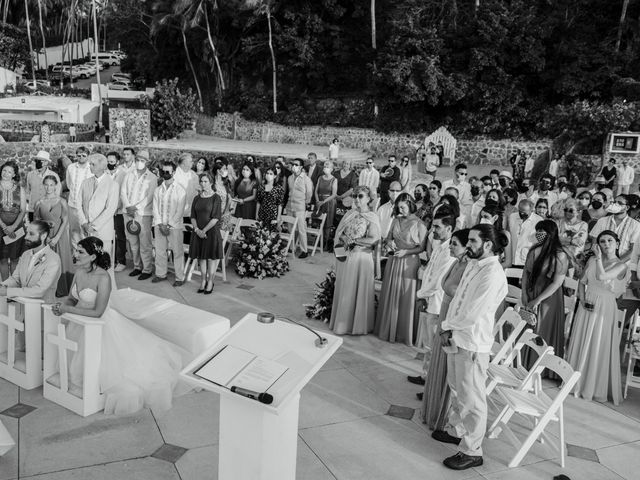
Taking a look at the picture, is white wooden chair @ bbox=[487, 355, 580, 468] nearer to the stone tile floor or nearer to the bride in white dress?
the stone tile floor

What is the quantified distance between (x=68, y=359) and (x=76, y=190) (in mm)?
4905

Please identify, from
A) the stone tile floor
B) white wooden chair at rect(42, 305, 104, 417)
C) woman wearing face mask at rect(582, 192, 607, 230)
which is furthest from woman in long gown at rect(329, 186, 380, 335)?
Answer: woman wearing face mask at rect(582, 192, 607, 230)

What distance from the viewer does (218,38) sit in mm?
35406

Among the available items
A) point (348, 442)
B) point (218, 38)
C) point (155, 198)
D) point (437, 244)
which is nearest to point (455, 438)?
point (348, 442)

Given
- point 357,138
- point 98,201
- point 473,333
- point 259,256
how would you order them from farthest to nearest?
1. point 357,138
2. point 259,256
3. point 98,201
4. point 473,333

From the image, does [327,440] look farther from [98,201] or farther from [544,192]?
[544,192]

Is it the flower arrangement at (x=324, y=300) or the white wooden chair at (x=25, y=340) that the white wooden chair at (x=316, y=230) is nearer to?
the flower arrangement at (x=324, y=300)

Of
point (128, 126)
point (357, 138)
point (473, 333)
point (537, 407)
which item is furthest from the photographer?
point (357, 138)

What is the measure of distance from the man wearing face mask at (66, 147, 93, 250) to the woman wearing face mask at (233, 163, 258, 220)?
2.56 metres

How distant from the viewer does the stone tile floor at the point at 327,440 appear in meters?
4.37

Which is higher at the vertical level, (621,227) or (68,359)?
(621,227)

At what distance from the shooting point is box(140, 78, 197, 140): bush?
2562 centimetres

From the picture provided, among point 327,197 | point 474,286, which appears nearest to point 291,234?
point 327,197

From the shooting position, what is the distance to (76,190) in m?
9.56
